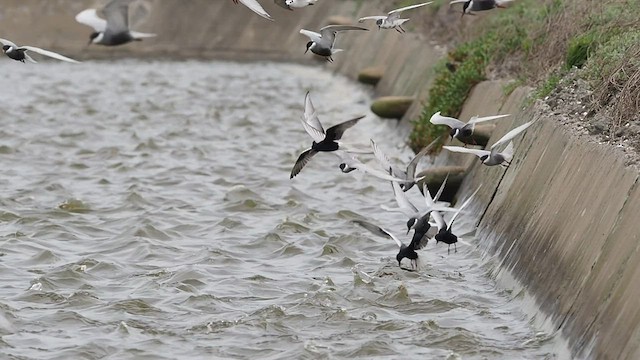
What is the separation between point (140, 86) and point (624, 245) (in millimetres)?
25242

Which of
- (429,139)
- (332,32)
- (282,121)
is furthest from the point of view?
(282,121)

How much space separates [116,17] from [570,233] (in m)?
5.69

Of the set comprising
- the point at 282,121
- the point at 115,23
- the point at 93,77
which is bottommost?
the point at 93,77

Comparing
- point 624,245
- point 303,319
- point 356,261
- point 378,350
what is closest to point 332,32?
point 356,261

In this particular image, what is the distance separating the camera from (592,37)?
13.5 m

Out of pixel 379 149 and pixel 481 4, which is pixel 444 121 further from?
pixel 481 4

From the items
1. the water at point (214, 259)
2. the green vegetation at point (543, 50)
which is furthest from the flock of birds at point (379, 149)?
the green vegetation at point (543, 50)

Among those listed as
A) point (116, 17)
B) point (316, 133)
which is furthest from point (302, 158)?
point (116, 17)

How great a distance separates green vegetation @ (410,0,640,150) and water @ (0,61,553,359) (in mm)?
1668

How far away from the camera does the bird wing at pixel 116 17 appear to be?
43.7ft

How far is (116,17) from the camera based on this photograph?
13398mm

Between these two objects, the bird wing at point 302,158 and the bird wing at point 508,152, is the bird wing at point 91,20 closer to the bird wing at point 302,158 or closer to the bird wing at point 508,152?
the bird wing at point 302,158

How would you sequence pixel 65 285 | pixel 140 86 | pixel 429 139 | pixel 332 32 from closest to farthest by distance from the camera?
pixel 65 285, pixel 332 32, pixel 429 139, pixel 140 86

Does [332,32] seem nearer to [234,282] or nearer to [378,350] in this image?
[234,282]
